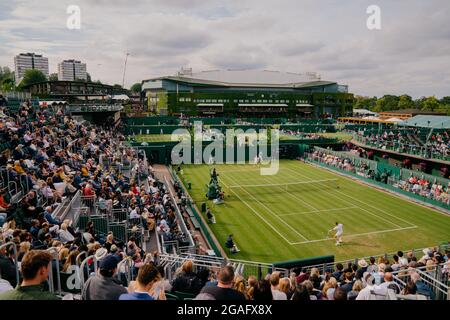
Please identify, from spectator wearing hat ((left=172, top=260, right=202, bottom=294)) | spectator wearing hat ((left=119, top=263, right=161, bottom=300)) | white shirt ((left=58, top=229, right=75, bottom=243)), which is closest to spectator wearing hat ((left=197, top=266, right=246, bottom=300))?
spectator wearing hat ((left=119, top=263, right=161, bottom=300))

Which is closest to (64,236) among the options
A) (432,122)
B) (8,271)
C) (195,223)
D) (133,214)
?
(8,271)

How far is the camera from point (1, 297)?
3736 millimetres

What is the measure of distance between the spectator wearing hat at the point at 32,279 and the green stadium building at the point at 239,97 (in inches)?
3637

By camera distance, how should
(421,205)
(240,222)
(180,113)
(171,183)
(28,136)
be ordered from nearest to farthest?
(28,136) → (240,222) → (421,205) → (171,183) → (180,113)

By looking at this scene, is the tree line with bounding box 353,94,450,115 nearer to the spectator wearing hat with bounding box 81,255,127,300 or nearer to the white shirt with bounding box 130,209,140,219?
the white shirt with bounding box 130,209,140,219

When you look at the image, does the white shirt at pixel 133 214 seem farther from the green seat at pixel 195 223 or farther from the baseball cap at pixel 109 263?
the baseball cap at pixel 109 263

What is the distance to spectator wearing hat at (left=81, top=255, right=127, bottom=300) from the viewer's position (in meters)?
4.86

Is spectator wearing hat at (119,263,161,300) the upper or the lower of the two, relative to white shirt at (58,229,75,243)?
upper

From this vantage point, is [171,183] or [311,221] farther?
[171,183]

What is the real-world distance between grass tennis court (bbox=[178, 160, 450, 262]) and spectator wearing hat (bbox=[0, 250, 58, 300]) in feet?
51.6
